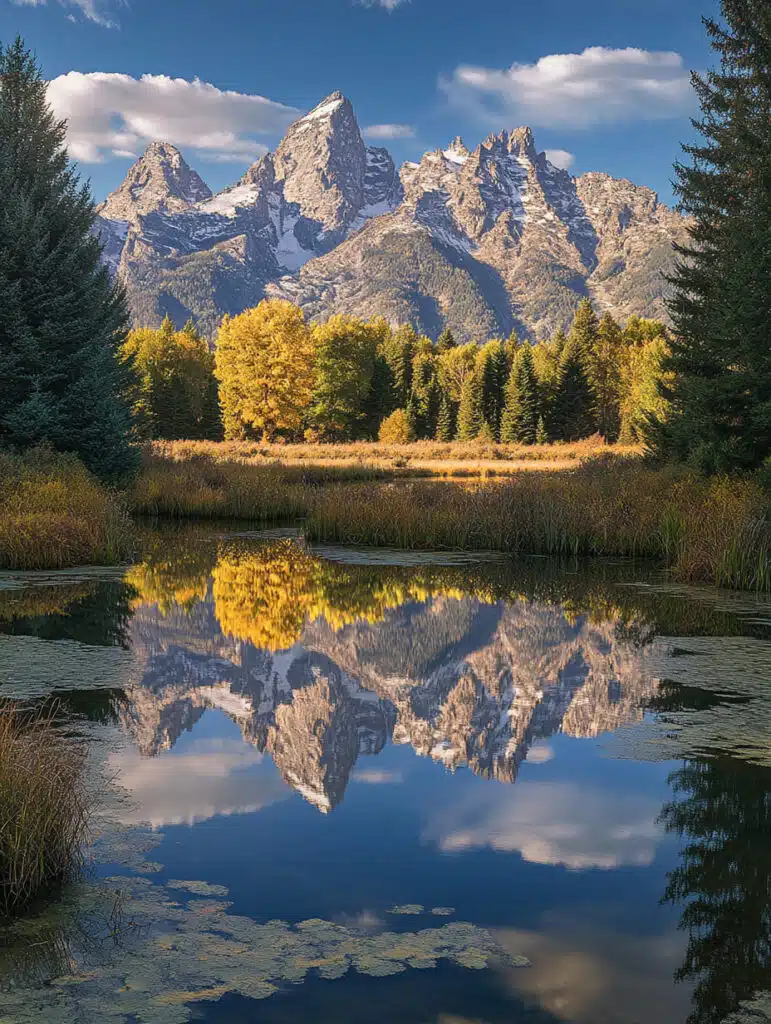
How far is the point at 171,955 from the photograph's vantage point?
4391 mm

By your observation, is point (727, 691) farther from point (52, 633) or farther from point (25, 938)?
point (52, 633)

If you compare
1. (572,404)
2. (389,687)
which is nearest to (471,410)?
(572,404)

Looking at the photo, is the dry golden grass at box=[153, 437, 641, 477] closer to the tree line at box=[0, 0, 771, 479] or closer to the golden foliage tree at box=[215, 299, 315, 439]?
the golden foliage tree at box=[215, 299, 315, 439]

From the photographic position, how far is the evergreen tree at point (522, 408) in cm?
8038

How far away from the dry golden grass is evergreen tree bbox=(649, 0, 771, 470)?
1882 cm

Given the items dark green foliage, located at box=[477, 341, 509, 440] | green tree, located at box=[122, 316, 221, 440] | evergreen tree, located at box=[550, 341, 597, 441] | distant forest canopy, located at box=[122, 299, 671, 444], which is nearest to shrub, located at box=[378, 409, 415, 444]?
distant forest canopy, located at box=[122, 299, 671, 444]

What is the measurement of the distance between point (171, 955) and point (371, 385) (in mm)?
83808

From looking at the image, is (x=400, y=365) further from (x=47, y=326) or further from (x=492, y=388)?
(x=47, y=326)

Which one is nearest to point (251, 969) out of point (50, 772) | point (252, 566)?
point (50, 772)

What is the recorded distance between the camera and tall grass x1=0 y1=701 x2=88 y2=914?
479 cm

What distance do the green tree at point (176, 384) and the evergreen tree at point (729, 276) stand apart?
4095cm

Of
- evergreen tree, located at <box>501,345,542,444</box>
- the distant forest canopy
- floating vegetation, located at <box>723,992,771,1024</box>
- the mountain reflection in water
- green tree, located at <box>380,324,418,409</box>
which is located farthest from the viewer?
green tree, located at <box>380,324,418,409</box>

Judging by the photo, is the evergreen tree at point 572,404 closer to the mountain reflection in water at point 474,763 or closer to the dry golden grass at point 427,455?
the dry golden grass at point 427,455

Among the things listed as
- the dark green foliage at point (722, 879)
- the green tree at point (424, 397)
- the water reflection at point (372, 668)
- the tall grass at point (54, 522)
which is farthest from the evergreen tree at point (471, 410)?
the dark green foliage at point (722, 879)
